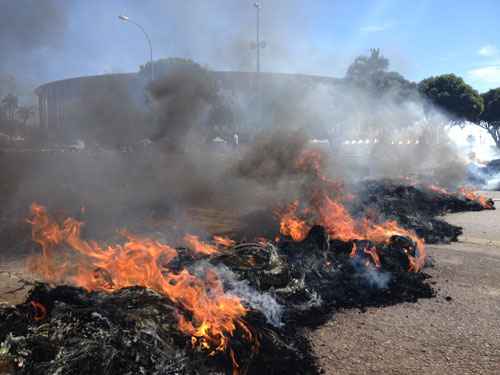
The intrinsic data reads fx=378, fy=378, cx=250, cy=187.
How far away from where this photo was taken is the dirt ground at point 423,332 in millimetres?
3291

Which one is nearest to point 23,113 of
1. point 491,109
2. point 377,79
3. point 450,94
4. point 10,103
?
point 10,103

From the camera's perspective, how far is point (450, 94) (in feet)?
101

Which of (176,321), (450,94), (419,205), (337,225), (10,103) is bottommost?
(419,205)

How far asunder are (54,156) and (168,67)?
225 inches

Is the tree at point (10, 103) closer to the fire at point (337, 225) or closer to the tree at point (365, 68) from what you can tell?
the fire at point (337, 225)

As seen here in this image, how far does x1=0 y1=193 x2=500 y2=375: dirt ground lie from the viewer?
3.29m

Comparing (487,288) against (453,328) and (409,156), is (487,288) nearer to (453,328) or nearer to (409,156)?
(453,328)

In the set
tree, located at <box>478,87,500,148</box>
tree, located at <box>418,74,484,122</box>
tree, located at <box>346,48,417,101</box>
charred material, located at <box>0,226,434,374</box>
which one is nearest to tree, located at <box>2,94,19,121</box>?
charred material, located at <box>0,226,434,374</box>

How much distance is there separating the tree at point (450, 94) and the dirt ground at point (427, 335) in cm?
2887

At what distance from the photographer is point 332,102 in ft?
61.2

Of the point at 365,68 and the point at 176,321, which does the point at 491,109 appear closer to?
the point at 365,68

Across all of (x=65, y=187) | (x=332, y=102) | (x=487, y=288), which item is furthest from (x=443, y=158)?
(x=65, y=187)

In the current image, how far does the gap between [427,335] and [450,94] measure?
32.1 m

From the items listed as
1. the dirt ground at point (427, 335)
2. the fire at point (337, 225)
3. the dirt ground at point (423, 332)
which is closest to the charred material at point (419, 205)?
the fire at point (337, 225)
